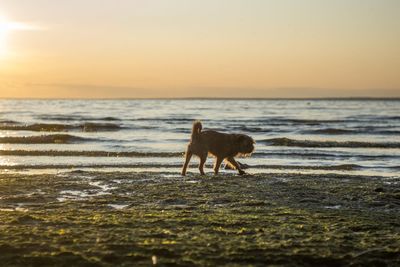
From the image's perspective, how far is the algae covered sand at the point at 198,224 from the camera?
546cm

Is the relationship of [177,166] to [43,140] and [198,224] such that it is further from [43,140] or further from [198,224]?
[43,140]

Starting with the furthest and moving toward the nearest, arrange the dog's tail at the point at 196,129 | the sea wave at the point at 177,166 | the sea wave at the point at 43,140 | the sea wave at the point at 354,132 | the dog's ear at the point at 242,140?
the sea wave at the point at 354,132 < the sea wave at the point at 43,140 < the sea wave at the point at 177,166 < the dog's ear at the point at 242,140 < the dog's tail at the point at 196,129

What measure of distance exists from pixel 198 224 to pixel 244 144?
26.9ft

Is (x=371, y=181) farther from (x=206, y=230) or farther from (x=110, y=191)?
(x=206, y=230)

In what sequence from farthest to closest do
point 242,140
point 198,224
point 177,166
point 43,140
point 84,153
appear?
1. point 43,140
2. point 84,153
3. point 177,166
4. point 242,140
5. point 198,224

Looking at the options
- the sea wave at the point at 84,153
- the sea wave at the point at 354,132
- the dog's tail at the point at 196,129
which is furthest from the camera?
the sea wave at the point at 354,132

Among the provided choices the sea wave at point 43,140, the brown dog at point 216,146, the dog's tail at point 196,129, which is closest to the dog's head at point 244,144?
the brown dog at point 216,146

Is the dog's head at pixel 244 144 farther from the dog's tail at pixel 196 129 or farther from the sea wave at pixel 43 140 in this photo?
the sea wave at pixel 43 140

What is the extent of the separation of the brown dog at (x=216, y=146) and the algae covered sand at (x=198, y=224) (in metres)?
2.61

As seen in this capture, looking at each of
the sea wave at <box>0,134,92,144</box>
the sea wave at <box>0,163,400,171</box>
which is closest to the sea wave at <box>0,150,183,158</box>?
the sea wave at <box>0,163,400,171</box>

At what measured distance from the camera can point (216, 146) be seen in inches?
573

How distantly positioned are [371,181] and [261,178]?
98.1 inches

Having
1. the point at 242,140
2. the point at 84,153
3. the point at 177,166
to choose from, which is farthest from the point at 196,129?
the point at 84,153

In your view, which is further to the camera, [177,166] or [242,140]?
[177,166]
